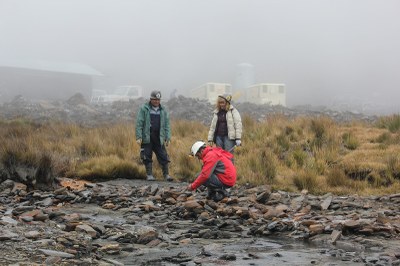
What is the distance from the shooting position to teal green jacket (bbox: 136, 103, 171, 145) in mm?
10609

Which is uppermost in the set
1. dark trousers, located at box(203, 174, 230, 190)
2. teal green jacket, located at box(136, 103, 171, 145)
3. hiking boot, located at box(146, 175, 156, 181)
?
teal green jacket, located at box(136, 103, 171, 145)

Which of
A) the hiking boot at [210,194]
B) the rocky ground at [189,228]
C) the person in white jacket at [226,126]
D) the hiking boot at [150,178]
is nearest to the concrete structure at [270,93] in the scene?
the hiking boot at [150,178]

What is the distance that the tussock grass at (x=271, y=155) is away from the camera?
9.96 metres

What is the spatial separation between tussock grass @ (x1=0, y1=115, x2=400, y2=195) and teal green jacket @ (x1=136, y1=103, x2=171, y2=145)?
1086 mm

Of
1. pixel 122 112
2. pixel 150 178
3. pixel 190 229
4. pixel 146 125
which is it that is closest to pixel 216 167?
pixel 190 229

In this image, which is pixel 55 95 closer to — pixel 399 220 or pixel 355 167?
pixel 355 167

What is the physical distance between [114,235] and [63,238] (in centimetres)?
69

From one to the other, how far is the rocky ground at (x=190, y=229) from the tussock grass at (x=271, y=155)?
133 cm

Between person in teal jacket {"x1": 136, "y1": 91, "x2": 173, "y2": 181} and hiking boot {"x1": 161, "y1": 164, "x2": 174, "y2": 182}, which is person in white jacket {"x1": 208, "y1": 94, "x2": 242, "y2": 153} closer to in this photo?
person in teal jacket {"x1": 136, "y1": 91, "x2": 173, "y2": 181}

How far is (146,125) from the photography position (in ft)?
35.0

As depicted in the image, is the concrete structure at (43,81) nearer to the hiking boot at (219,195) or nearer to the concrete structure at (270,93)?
the concrete structure at (270,93)

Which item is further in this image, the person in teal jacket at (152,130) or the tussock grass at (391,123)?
the tussock grass at (391,123)

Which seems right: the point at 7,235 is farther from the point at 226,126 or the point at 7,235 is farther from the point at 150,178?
the point at 150,178

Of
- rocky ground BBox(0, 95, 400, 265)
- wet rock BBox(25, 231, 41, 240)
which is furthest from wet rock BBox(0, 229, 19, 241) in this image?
wet rock BBox(25, 231, 41, 240)
